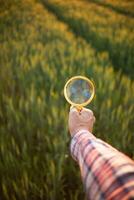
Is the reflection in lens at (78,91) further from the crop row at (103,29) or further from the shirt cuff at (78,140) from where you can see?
the crop row at (103,29)

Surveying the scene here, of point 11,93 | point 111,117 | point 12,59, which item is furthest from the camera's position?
point 12,59

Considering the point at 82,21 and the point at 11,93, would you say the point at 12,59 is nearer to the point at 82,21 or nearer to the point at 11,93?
the point at 11,93

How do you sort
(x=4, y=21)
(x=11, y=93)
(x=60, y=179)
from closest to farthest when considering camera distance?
(x=60, y=179)
(x=11, y=93)
(x=4, y=21)

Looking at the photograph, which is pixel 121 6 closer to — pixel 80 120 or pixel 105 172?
pixel 80 120

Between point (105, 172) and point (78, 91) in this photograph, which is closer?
point (105, 172)

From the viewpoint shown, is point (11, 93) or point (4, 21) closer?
point (11, 93)

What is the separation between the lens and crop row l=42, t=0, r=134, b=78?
220cm

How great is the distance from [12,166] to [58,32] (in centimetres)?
170

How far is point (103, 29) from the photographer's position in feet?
9.02

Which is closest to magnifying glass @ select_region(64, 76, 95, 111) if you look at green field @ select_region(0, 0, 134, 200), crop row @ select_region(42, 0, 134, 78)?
green field @ select_region(0, 0, 134, 200)

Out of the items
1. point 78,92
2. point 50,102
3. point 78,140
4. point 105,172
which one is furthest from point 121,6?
point 105,172

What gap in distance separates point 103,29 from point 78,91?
2160 millimetres

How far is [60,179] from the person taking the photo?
40.7 inches

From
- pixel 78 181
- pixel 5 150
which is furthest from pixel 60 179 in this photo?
pixel 5 150
